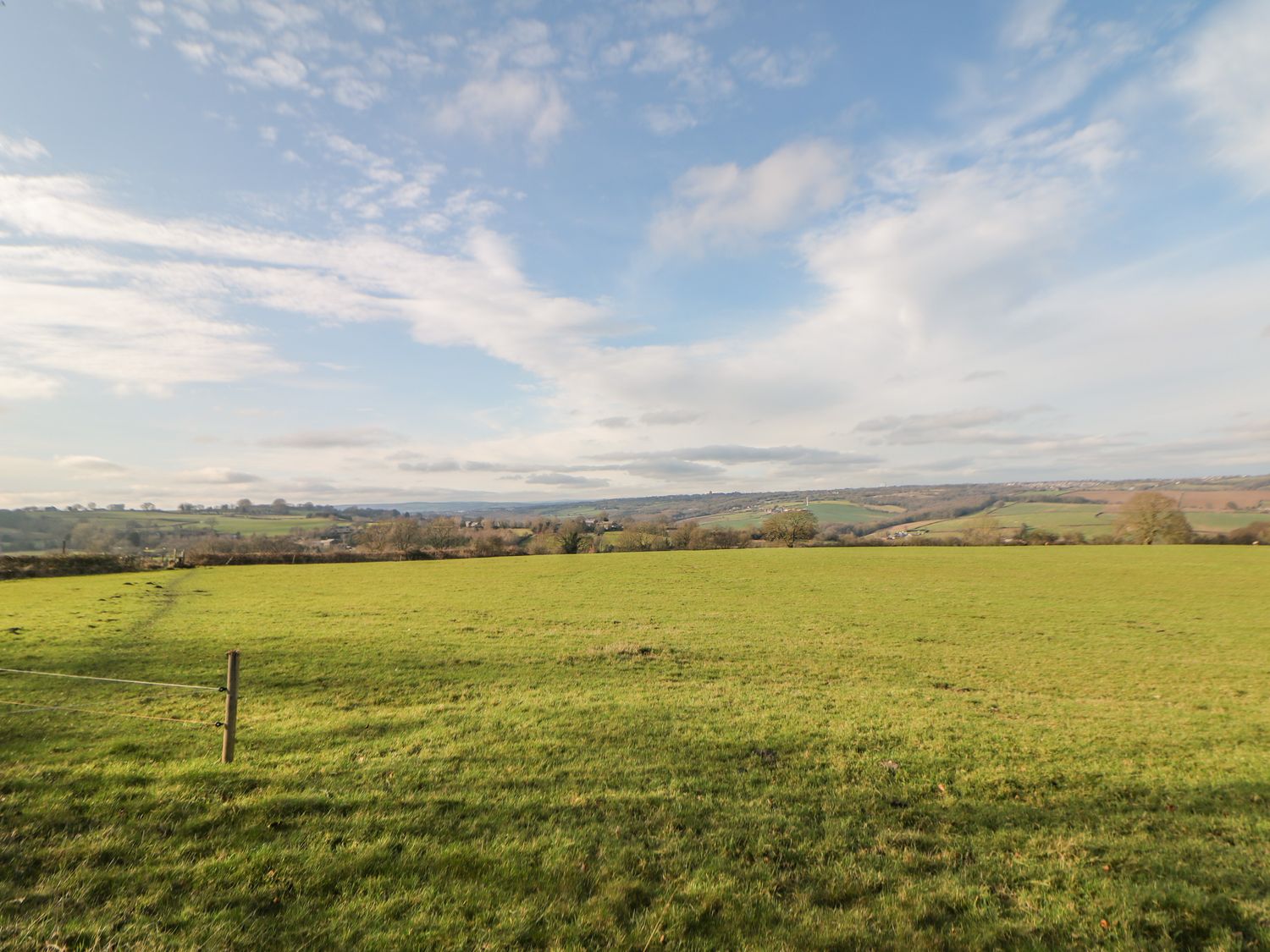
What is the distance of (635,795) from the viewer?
7.83 meters

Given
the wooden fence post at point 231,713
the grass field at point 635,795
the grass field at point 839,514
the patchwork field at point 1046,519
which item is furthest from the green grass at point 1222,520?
the wooden fence post at point 231,713

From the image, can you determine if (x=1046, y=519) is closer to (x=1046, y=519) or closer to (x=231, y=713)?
(x=1046, y=519)

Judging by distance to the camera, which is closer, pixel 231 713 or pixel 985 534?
pixel 231 713

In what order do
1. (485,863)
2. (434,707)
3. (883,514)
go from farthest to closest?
1. (883,514)
2. (434,707)
3. (485,863)

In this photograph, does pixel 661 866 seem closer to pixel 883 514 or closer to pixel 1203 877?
pixel 1203 877

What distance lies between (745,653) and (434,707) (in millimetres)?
11596

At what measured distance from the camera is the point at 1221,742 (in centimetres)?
1133

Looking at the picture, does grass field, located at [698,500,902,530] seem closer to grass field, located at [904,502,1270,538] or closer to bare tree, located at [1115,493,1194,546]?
grass field, located at [904,502,1270,538]

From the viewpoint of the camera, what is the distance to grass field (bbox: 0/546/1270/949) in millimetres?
5066

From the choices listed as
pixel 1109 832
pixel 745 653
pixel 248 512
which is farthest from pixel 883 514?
pixel 248 512

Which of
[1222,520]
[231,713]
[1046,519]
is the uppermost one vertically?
[231,713]

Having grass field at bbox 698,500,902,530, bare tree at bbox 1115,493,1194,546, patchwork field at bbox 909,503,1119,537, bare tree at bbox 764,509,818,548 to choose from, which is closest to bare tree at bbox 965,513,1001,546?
patchwork field at bbox 909,503,1119,537

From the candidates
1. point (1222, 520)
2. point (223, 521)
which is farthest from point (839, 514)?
point (223, 521)

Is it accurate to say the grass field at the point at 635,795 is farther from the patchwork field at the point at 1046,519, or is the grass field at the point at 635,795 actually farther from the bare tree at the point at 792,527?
the patchwork field at the point at 1046,519
